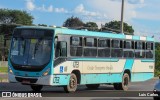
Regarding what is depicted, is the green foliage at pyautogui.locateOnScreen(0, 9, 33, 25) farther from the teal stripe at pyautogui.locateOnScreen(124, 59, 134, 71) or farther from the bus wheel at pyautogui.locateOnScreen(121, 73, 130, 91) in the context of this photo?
the bus wheel at pyautogui.locateOnScreen(121, 73, 130, 91)

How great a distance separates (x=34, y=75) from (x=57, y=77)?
1036mm

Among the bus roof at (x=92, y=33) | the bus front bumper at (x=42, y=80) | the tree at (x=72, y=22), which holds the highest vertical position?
the tree at (x=72, y=22)

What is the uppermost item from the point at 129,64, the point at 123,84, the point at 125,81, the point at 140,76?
the point at 129,64

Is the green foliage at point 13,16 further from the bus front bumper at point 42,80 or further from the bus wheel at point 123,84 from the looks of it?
the bus front bumper at point 42,80

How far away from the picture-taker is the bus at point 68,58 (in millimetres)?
19906

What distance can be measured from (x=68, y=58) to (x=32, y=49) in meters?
1.83

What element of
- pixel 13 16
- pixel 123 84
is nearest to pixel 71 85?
pixel 123 84

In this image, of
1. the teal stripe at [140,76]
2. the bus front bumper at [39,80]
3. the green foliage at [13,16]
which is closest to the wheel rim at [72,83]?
the bus front bumper at [39,80]

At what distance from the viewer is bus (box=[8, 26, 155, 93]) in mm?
19906

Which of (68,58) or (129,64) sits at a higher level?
(68,58)

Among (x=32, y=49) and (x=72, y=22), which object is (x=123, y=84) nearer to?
(x=32, y=49)

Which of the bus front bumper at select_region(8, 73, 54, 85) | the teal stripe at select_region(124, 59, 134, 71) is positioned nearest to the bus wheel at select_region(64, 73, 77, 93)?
the bus front bumper at select_region(8, 73, 54, 85)

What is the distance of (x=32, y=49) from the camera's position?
65.7 ft

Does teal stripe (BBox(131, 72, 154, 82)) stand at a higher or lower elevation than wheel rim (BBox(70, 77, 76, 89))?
lower
